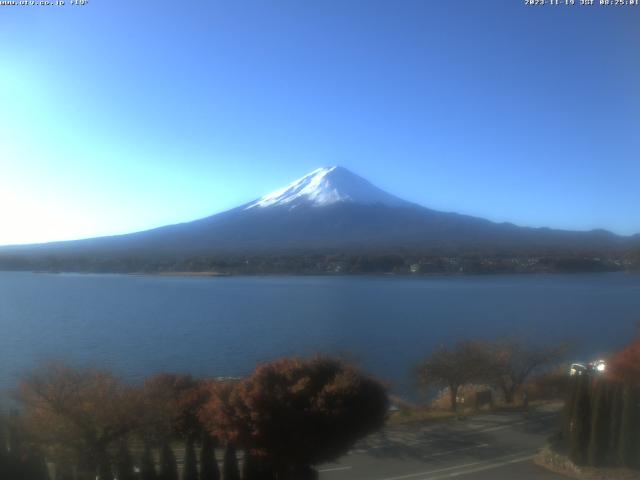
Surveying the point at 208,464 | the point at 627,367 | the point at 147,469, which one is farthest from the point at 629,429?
the point at 147,469

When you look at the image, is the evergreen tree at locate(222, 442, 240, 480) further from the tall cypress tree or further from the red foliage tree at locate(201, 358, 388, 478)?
the tall cypress tree

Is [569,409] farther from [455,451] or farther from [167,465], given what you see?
[167,465]

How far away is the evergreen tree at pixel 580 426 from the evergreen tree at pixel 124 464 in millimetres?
4526

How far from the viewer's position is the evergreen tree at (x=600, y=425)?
6.24m

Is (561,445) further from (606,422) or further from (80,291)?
(80,291)

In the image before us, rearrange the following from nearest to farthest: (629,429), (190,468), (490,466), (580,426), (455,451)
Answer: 1. (190,468)
2. (629,429)
3. (580,426)
4. (490,466)
5. (455,451)

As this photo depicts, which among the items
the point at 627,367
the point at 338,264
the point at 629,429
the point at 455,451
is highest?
the point at 627,367

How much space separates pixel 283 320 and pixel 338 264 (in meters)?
24.9

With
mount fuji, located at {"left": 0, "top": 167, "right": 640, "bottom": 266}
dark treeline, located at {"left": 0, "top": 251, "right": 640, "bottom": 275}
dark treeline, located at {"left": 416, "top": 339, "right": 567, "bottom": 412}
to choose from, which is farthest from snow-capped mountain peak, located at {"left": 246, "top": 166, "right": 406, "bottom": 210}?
dark treeline, located at {"left": 416, "top": 339, "right": 567, "bottom": 412}

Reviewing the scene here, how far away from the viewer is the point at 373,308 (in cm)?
2645

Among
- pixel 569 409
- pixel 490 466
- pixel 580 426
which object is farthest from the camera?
pixel 490 466

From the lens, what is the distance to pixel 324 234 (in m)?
61.8

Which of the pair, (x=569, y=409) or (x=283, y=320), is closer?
(x=569, y=409)

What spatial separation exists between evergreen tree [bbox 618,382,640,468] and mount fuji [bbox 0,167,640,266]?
1797 inches
